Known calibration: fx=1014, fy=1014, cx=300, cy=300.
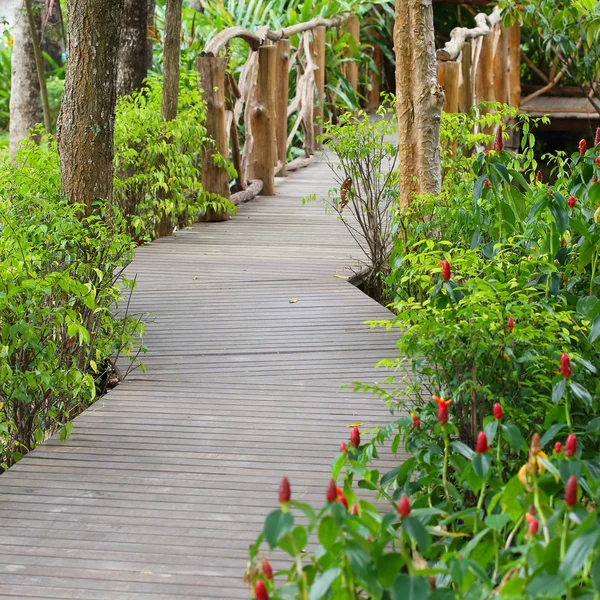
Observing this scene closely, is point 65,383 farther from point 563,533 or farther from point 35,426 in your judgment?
point 563,533

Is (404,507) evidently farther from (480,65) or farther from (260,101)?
Result: (480,65)

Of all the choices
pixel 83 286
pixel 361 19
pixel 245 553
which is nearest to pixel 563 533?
pixel 245 553

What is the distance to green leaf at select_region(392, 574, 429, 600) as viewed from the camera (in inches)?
69.6

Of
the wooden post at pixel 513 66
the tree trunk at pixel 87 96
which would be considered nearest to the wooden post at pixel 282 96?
the wooden post at pixel 513 66

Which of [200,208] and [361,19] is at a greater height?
[361,19]

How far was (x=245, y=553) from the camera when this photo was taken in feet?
9.87

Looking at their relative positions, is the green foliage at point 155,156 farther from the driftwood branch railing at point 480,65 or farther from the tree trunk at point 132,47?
the driftwood branch railing at point 480,65

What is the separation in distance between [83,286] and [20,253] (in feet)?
0.98

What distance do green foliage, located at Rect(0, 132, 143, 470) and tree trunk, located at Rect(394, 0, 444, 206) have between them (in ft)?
5.58

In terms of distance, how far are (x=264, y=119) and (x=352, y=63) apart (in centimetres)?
408

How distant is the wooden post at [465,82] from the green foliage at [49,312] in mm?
5108

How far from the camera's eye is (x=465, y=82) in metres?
9.45

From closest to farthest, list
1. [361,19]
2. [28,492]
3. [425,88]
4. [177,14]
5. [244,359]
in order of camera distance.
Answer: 1. [28,492]
2. [244,359]
3. [425,88]
4. [177,14]
5. [361,19]

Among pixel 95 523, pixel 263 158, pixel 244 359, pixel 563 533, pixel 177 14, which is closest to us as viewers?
pixel 563 533
